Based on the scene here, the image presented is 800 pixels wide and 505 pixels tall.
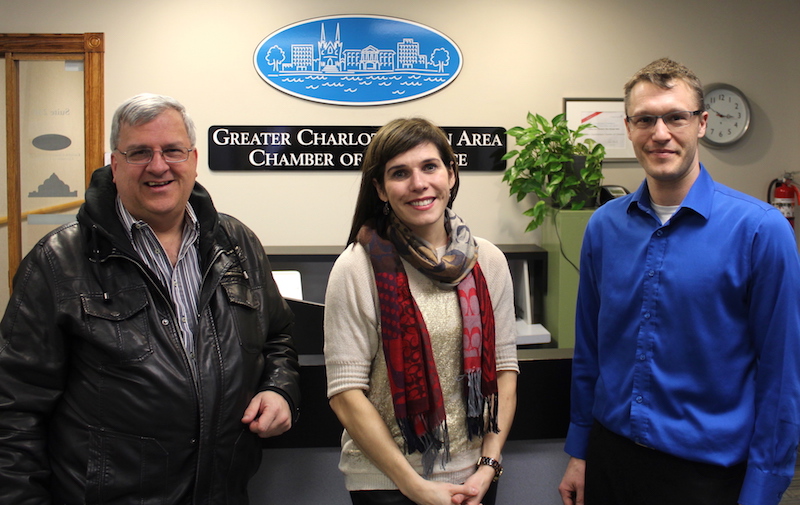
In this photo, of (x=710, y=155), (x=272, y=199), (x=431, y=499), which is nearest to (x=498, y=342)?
(x=431, y=499)

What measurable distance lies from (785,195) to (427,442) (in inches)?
145

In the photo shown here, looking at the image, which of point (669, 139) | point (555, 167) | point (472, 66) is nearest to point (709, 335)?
point (669, 139)

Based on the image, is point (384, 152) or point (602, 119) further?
point (602, 119)

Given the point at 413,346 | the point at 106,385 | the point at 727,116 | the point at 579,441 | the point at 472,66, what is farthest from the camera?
the point at 727,116

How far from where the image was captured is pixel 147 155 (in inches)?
47.9

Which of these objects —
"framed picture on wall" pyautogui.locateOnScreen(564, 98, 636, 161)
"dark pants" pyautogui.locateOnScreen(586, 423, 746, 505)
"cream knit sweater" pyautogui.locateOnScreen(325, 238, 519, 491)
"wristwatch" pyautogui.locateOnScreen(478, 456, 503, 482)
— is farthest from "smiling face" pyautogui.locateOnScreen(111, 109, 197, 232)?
"framed picture on wall" pyautogui.locateOnScreen(564, 98, 636, 161)

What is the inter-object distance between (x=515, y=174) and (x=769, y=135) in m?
1.82

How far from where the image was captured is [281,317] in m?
1.39

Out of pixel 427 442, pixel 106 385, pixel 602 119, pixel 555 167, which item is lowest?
pixel 427 442

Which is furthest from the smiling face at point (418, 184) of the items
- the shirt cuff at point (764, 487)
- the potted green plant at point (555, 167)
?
the potted green plant at point (555, 167)

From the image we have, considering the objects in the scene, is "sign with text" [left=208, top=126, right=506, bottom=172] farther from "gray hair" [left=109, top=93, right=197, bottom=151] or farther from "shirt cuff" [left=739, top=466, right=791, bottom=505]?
"shirt cuff" [left=739, top=466, right=791, bottom=505]

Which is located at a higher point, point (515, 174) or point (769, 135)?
point (769, 135)

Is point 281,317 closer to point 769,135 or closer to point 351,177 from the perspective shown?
point 351,177

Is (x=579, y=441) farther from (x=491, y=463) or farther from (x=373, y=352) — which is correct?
(x=373, y=352)
